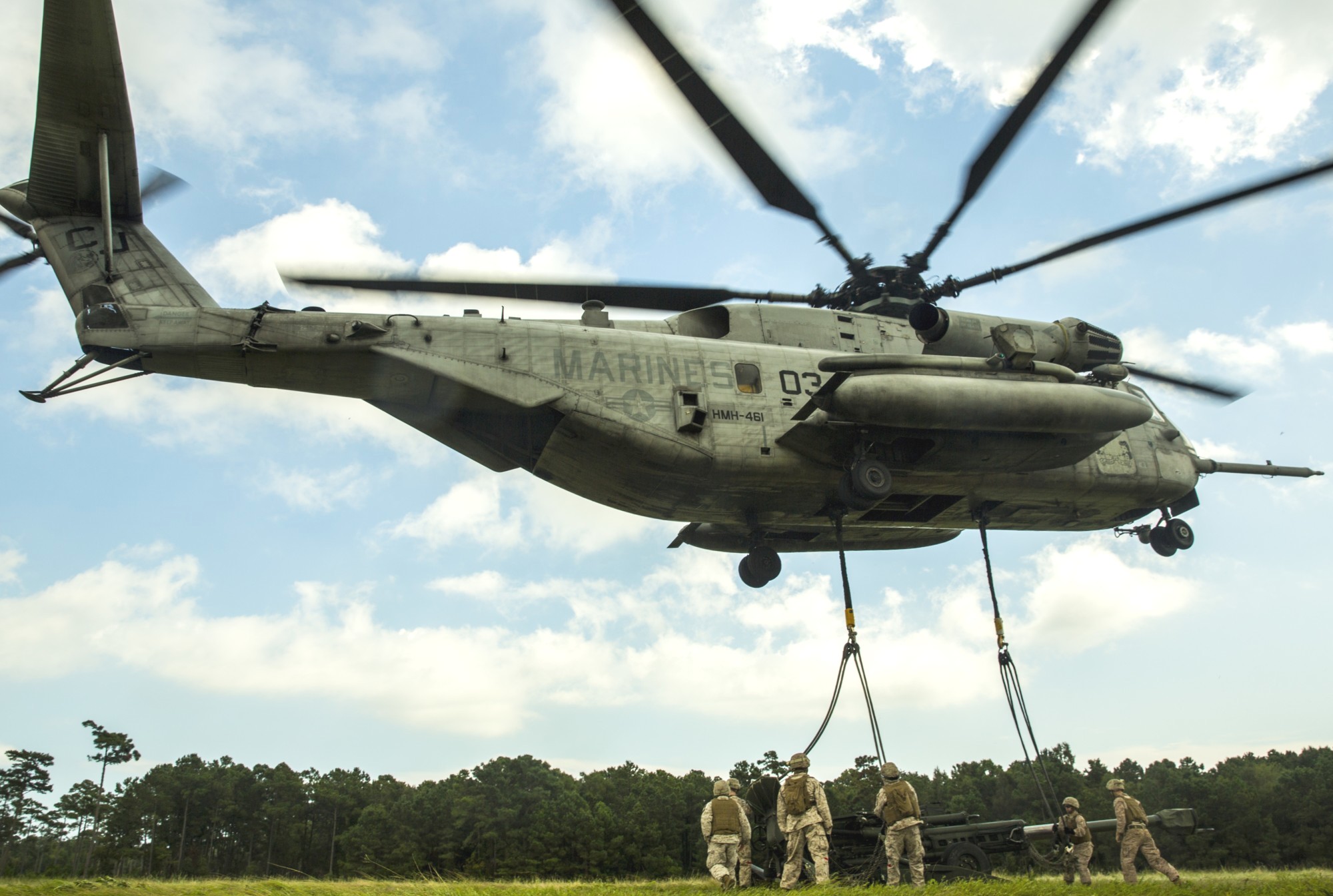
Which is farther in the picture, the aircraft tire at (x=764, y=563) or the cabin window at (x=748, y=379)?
the aircraft tire at (x=764, y=563)

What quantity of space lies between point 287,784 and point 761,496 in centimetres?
4281

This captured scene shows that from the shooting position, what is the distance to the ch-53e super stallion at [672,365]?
11.0 meters

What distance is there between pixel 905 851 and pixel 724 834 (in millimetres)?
1761

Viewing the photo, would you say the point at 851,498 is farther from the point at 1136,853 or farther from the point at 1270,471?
the point at 1270,471

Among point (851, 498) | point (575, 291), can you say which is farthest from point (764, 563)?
point (575, 291)

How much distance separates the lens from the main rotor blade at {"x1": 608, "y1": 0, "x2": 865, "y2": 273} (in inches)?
348

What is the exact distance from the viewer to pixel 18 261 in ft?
38.9

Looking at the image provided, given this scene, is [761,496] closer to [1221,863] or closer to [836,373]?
[836,373]

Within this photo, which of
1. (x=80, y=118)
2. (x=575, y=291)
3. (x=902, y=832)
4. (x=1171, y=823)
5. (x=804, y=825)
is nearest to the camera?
(x=804, y=825)

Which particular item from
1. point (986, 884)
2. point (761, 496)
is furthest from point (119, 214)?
point (986, 884)

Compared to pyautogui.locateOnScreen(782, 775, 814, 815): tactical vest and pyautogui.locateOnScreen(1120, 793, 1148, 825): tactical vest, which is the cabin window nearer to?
pyautogui.locateOnScreen(782, 775, 814, 815): tactical vest

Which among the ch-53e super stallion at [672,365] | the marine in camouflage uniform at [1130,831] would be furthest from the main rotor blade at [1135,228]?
the marine in camouflage uniform at [1130,831]

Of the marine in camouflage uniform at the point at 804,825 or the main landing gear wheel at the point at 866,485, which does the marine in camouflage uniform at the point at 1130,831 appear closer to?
the marine in camouflage uniform at the point at 804,825

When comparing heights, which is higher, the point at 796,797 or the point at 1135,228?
the point at 1135,228
